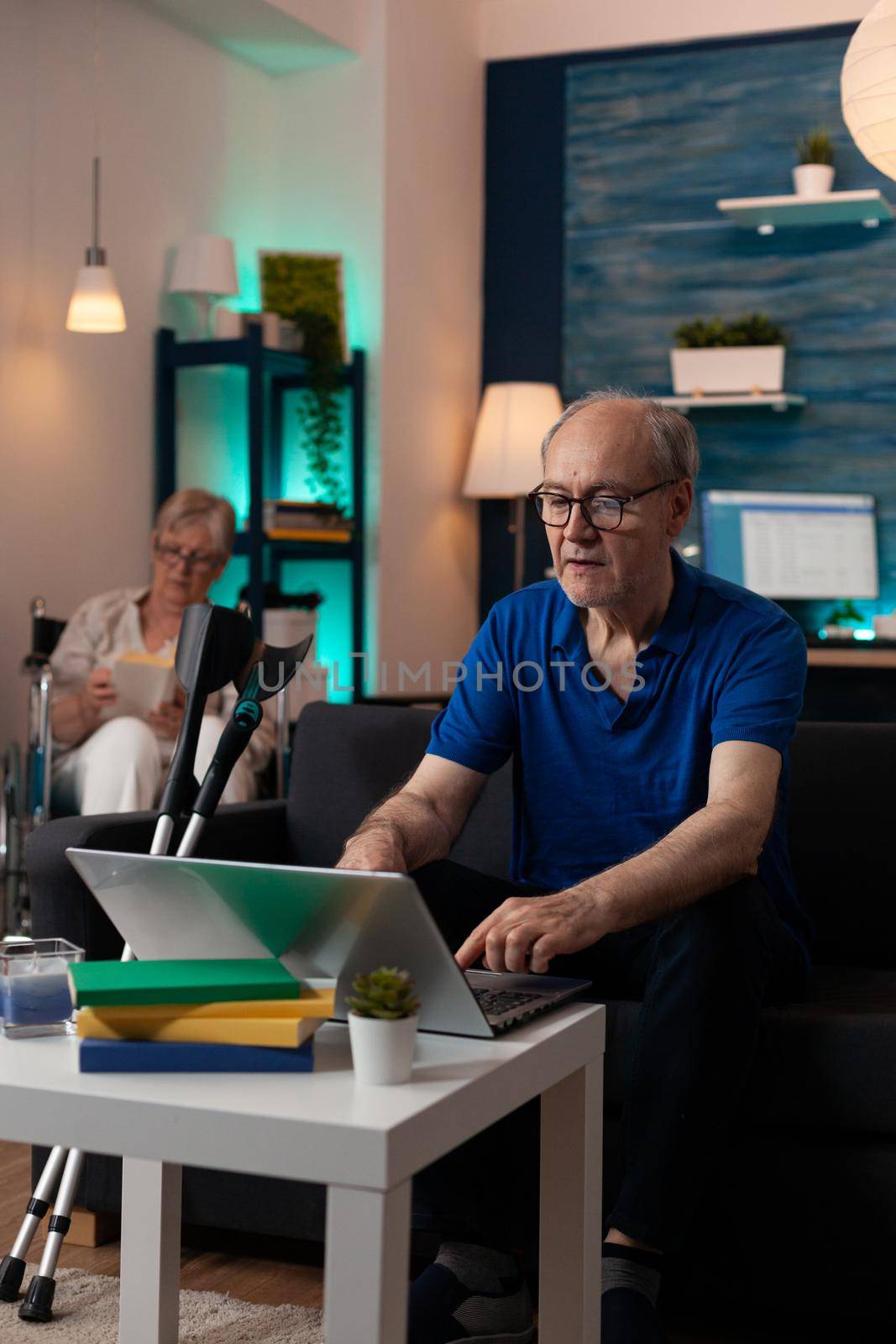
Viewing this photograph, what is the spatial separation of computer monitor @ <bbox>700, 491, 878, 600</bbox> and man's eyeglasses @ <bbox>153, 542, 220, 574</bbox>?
1.88 m

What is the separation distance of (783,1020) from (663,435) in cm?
75

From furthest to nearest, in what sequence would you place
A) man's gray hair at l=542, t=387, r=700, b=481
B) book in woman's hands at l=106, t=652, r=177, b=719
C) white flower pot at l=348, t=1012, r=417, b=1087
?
→ book in woman's hands at l=106, t=652, r=177, b=719 → man's gray hair at l=542, t=387, r=700, b=481 → white flower pot at l=348, t=1012, r=417, b=1087

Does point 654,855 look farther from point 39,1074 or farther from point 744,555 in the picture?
point 744,555

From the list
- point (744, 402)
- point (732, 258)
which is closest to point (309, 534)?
point (744, 402)

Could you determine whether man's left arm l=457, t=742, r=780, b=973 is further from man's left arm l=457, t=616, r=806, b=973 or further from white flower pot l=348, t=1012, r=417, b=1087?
white flower pot l=348, t=1012, r=417, b=1087

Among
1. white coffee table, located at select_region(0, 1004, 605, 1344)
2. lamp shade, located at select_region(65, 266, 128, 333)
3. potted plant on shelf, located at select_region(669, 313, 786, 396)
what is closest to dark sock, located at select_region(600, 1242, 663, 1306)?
white coffee table, located at select_region(0, 1004, 605, 1344)

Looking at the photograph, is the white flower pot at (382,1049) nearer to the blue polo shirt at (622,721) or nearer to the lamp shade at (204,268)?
the blue polo shirt at (622,721)

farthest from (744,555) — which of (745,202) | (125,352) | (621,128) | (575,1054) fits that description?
(575,1054)

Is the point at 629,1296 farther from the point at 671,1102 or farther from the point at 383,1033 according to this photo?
the point at 383,1033

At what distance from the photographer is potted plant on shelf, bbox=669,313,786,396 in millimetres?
5027

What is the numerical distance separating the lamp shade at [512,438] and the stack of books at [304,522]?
65 cm

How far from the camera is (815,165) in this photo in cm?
493

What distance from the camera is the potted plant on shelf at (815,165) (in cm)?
491

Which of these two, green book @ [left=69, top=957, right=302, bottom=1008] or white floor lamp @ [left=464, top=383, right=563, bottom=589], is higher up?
white floor lamp @ [left=464, top=383, right=563, bottom=589]
